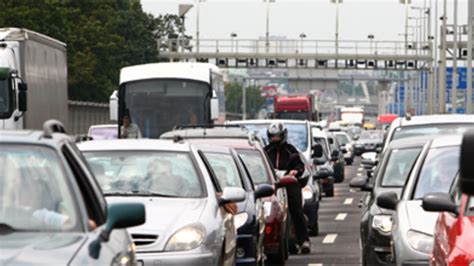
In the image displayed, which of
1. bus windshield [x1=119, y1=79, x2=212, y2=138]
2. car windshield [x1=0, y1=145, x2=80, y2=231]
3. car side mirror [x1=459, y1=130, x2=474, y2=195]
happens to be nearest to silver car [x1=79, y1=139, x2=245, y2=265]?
car windshield [x1=0, y1=145, x2=80, y2=231]

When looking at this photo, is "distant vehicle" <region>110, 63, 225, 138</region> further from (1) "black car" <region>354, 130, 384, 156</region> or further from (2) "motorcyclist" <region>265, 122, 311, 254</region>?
(1) "black car" <region>354, 130, 384, 156</region>

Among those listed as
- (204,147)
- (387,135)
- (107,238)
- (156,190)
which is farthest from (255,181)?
(107,238)

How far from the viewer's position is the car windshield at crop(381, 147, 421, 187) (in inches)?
723

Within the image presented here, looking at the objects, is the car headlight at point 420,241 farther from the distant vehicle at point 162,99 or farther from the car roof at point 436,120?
the distant vehicle at point 162,99

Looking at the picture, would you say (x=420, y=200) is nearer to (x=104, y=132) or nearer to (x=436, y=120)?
(x=436, y=120)

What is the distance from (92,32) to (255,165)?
69.0 meters

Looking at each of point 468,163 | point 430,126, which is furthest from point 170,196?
point 430,126

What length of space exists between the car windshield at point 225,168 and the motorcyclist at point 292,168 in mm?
3324

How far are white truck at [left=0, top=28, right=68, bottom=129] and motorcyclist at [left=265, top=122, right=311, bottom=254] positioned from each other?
5948mm

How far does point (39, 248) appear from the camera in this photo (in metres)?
7.81

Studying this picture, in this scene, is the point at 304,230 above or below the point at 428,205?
below

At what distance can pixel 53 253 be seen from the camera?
302 inches

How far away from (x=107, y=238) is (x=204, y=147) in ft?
32.2

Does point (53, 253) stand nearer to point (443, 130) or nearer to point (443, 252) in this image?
point (443, 252)
